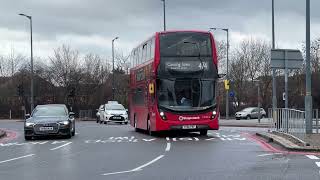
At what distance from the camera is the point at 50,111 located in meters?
26.0

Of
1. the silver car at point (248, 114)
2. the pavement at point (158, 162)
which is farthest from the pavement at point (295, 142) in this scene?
the silver car at point (248, 114)

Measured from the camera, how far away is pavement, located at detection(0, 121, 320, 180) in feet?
39.8

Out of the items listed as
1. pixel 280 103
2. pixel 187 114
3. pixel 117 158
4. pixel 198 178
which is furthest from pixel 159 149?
pixel 280 103

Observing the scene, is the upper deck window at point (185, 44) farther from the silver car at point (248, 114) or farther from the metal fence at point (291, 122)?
the silver car at point (248, 114)

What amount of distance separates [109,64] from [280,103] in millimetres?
29061

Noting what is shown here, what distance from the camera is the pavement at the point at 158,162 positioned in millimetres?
12117

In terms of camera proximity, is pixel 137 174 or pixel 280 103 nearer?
pixel 137 174

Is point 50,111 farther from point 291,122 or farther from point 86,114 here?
point 86,114

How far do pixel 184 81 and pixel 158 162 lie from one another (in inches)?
397

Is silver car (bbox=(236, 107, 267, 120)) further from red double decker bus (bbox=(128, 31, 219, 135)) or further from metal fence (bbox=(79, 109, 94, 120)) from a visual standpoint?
red double decker bus (bbox=(128, 31, 219, 135))

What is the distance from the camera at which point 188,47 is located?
24531mm

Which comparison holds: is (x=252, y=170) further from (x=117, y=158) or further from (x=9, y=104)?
(x=9, y=104)

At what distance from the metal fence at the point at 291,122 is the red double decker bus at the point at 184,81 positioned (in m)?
2.62

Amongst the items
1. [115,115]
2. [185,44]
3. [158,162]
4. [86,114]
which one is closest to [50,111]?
[185,44]
